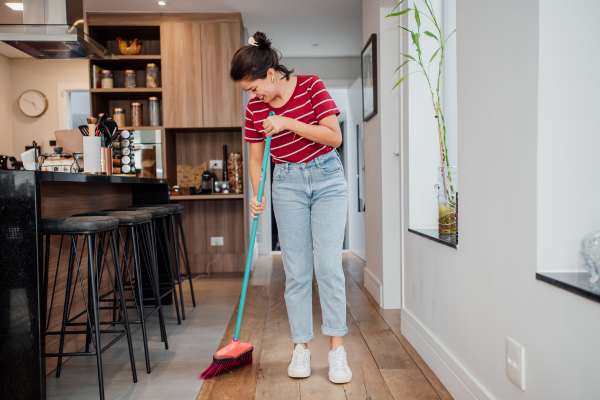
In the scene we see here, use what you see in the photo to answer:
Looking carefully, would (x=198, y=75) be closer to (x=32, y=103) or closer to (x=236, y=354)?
(x=32, y=103)

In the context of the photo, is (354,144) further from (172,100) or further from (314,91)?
(314,91)

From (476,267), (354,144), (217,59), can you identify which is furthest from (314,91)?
(354,144)

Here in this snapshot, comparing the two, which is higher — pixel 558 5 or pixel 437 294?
pixel 558 5

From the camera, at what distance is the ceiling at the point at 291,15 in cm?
445

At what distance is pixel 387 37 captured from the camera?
10.7ft

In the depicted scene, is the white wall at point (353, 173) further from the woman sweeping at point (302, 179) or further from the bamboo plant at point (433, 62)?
the woman sweeping at point (302, 179)

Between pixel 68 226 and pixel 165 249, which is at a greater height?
pixel 68 226

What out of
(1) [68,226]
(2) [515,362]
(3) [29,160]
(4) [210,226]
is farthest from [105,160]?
(2) [515,362]

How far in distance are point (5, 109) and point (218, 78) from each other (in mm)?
3401

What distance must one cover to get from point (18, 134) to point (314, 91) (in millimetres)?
5902

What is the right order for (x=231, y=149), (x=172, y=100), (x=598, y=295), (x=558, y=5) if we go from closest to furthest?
1. (x=598, y=295)
2. (x=558, y=5)
3. (x=172, y=100)
4. (x=231, y=149)

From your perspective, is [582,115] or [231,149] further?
[231,149]

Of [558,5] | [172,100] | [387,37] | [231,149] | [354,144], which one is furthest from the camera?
[354,144]

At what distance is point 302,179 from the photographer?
2004 mm
